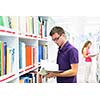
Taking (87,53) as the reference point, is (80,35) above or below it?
above

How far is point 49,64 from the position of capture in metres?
2.03

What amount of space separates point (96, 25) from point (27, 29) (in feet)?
2.09

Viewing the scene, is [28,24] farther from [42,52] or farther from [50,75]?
[50,75]

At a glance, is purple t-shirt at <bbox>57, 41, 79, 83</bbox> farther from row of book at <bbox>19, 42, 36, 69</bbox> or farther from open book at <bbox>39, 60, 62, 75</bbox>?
row of book at <bbox>19, 42, 36, 69</bbox>

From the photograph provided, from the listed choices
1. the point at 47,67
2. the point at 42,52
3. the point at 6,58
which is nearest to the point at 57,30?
the point at 42,52

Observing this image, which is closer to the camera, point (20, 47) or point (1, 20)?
point (1, 20)

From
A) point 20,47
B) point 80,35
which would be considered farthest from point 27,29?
point 80,35

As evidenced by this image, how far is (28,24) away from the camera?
2109 mm

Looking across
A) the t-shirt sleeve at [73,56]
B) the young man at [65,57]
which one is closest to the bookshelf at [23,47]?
the young man at [65,57]

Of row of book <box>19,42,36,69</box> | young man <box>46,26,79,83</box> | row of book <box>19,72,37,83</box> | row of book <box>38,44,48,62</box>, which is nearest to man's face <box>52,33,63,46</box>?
young man <box>46,26,79,83</box>

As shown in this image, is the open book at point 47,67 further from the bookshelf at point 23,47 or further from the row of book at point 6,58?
the row of book at point 6,58

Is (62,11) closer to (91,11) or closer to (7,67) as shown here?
(91,11)
